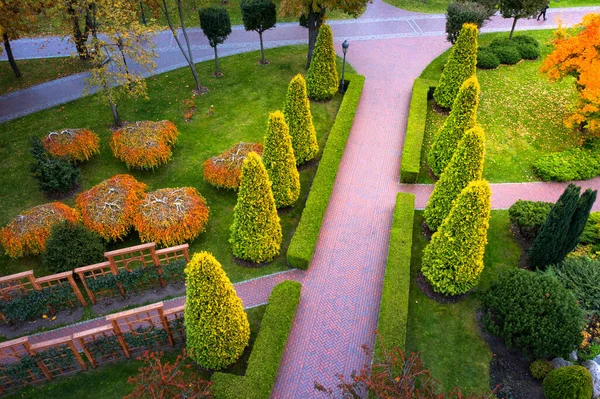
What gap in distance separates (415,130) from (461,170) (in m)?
6.83

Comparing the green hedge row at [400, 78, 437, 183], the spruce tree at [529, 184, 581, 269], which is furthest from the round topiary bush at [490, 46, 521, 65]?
the spruce tree at [529, 184, 581, 269]

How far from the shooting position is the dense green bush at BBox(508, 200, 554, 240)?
15902 mm

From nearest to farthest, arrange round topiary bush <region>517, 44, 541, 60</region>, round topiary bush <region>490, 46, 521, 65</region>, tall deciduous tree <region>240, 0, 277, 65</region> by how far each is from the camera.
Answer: tall deciduous tree <region>240, 0, 277, 65</region> → round topiary bush <region>490, 46, 521, 65</region> → round topiary bush <region>517, 44, 541, 60</region>

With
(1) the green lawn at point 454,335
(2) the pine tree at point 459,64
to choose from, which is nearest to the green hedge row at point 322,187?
(1) the green lawn at point 454,335

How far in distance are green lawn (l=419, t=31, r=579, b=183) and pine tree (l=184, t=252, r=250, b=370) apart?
11140 millimetres

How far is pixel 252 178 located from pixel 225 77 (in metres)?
14.5

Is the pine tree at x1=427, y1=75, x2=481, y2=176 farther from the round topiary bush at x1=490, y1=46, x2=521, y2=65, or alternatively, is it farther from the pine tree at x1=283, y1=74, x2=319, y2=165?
the round topiary bush at x1=490, y1=46, x2=521, y2=65

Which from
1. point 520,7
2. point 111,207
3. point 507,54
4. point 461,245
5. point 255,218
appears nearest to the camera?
point 461,245

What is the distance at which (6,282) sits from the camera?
555 inches

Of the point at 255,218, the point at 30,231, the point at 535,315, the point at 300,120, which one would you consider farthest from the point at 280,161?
the point at 535,315

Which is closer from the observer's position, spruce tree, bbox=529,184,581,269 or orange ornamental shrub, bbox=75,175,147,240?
spruce tree, bbox=529,184,581,269

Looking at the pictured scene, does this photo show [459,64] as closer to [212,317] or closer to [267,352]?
[267,352]

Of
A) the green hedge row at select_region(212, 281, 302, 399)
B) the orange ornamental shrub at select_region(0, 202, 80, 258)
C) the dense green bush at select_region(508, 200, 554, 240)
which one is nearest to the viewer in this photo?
the green hedge row at select_region(212, 281, 302, 399)

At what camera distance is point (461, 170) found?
48.6 ft
